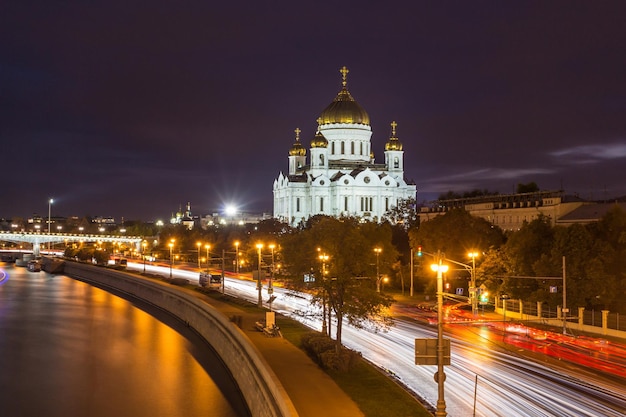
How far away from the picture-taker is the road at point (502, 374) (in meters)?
24.5

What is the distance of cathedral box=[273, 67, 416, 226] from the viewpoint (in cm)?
11781

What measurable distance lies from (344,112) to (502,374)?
9509 cm

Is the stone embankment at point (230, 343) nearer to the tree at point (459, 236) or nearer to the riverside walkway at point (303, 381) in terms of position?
the riverside walkway at point (303, 381)

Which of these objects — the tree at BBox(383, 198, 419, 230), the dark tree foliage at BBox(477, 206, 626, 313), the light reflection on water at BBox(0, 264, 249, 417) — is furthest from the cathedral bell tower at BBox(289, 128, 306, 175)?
the dark tree foliage at BBox(477, 206, 626, 313)

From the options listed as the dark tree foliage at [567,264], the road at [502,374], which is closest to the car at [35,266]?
the dark tree foliage at [567,264]

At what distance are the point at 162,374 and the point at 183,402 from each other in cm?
652

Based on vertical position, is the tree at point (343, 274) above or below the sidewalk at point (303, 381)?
above

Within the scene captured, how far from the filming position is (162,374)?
4175 cm

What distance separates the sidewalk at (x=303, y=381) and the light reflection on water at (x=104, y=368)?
9.79 feet

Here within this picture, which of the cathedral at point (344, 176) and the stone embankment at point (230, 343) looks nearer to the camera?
the stone embankment at point (230, 343)

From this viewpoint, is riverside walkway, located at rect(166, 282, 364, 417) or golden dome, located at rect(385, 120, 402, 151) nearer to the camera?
riverside walkway, located at rect(166, 282, 364, 417)

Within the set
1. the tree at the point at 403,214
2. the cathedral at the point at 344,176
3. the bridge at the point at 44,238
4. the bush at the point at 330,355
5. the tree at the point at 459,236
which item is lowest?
the bush at the point at 330,355

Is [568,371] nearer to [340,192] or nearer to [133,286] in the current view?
[133,286]

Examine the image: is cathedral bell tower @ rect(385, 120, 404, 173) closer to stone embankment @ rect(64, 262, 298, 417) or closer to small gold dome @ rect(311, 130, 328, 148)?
small gold dome @ rect(311, 130, 328, 148)
